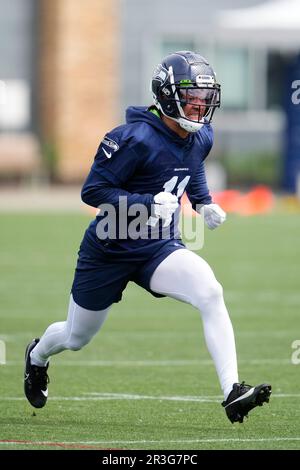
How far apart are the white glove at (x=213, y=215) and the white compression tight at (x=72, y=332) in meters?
0.81

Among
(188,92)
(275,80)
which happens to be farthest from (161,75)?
(275,80)

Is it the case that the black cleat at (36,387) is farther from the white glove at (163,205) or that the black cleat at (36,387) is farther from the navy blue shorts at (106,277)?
the white glove at (163,205)

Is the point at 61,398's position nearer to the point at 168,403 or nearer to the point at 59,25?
the point at 168,403

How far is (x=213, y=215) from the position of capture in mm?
→ 7320

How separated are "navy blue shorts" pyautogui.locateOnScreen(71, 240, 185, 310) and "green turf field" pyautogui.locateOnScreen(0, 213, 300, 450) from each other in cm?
67

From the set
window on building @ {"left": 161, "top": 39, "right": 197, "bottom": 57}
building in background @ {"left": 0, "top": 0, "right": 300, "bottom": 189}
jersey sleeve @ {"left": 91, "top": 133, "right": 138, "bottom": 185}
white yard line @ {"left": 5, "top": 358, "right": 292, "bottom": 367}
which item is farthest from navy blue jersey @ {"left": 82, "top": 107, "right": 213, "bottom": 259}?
window on building @ {"left": 161, "top": 39, "right": 197, "bottom": 57}

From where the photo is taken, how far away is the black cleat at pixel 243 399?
20.9 ft

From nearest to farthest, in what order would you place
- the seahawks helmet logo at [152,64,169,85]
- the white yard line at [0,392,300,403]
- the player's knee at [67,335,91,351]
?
the seahawks helmet logo at [152,64,169,85]
the player's knee at [67,335,91,351]
the white yard line at [0,392,300,403]

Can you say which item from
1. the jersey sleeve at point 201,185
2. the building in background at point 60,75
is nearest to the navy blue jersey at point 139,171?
the jersey sleeve at point 201,185

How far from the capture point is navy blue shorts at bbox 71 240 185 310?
6980 millimetres

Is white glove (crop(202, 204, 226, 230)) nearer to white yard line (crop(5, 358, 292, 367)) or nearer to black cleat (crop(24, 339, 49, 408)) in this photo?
black cleat (crop(24, 339, 49, 408))

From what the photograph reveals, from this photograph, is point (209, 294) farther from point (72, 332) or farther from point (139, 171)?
point (72, 332)
